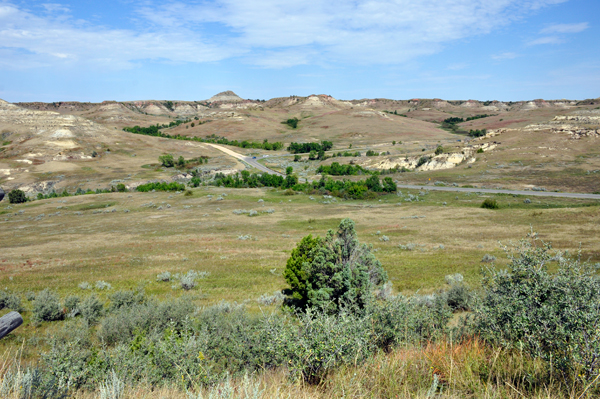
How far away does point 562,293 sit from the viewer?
544 cm

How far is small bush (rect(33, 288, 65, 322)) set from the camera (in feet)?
42.9

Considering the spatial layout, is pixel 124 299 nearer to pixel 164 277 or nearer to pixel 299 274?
Result: pixel 164 277

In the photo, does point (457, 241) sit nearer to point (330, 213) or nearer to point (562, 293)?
point (330, 213)

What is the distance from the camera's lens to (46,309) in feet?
43.3

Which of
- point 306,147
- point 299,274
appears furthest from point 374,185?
point 306,147

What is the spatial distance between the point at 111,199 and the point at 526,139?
10141cm

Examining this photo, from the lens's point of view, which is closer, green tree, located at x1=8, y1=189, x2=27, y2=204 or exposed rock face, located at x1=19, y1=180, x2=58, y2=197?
green tree, located at x1=8, y1=189, x2=27, y2=204

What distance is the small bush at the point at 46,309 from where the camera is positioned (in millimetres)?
13070

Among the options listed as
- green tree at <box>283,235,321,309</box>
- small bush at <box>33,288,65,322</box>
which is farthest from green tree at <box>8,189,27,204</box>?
green tree at <box>283,235,321,309</box>

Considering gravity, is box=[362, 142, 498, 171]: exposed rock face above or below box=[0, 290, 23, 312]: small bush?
above

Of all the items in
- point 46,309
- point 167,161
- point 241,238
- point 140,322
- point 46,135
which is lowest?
point 241,238

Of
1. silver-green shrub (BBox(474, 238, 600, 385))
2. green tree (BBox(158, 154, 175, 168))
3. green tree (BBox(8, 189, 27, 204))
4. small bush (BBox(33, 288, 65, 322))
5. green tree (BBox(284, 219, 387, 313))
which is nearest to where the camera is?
silver-green shrub (BBox(474, 238, 600, 385))

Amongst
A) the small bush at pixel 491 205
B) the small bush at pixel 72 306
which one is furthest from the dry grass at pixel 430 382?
the small bush at pixel 491 205

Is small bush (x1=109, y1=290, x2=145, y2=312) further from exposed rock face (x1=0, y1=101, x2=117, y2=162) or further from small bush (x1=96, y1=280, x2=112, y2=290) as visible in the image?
exposed rock face (x1=0, y1=101, x2=117, y2=162)
